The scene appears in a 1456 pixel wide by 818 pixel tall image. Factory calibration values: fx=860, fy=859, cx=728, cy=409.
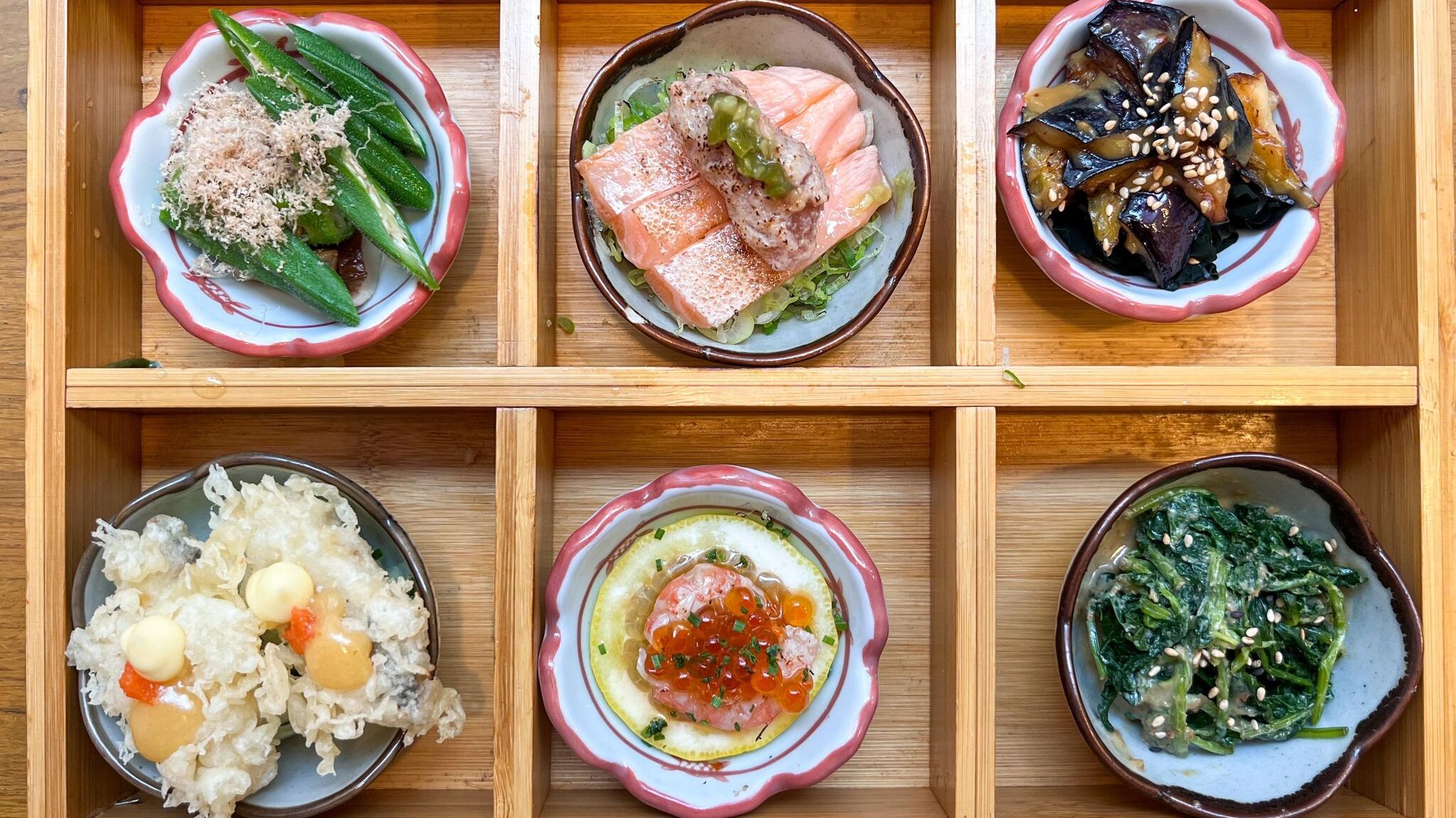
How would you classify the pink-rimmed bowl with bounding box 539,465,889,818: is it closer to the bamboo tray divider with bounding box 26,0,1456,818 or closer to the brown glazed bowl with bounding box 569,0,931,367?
the bamboo tray divider with bounding box 26,0,1456,818

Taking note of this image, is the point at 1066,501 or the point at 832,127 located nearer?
the point at 832,127

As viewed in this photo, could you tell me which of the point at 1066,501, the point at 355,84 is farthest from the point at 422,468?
the point at 1066,501

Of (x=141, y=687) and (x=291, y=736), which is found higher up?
(x=141, y=687)

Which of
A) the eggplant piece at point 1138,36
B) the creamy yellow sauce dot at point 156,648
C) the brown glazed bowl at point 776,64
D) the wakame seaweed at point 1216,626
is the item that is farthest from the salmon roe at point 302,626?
the eggplant piece at point 1138,36

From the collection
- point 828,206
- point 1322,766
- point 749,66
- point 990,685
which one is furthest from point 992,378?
point 1322,766

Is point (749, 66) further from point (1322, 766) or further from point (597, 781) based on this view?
point (1322, 766)

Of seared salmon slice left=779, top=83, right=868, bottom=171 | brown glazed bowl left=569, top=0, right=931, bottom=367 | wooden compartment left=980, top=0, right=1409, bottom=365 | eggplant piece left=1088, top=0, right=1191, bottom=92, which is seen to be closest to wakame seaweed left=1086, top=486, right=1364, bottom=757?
wooden compartment left=980, top=0, right=1409, bottom=365

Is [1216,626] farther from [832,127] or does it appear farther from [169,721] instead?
[169,721]
